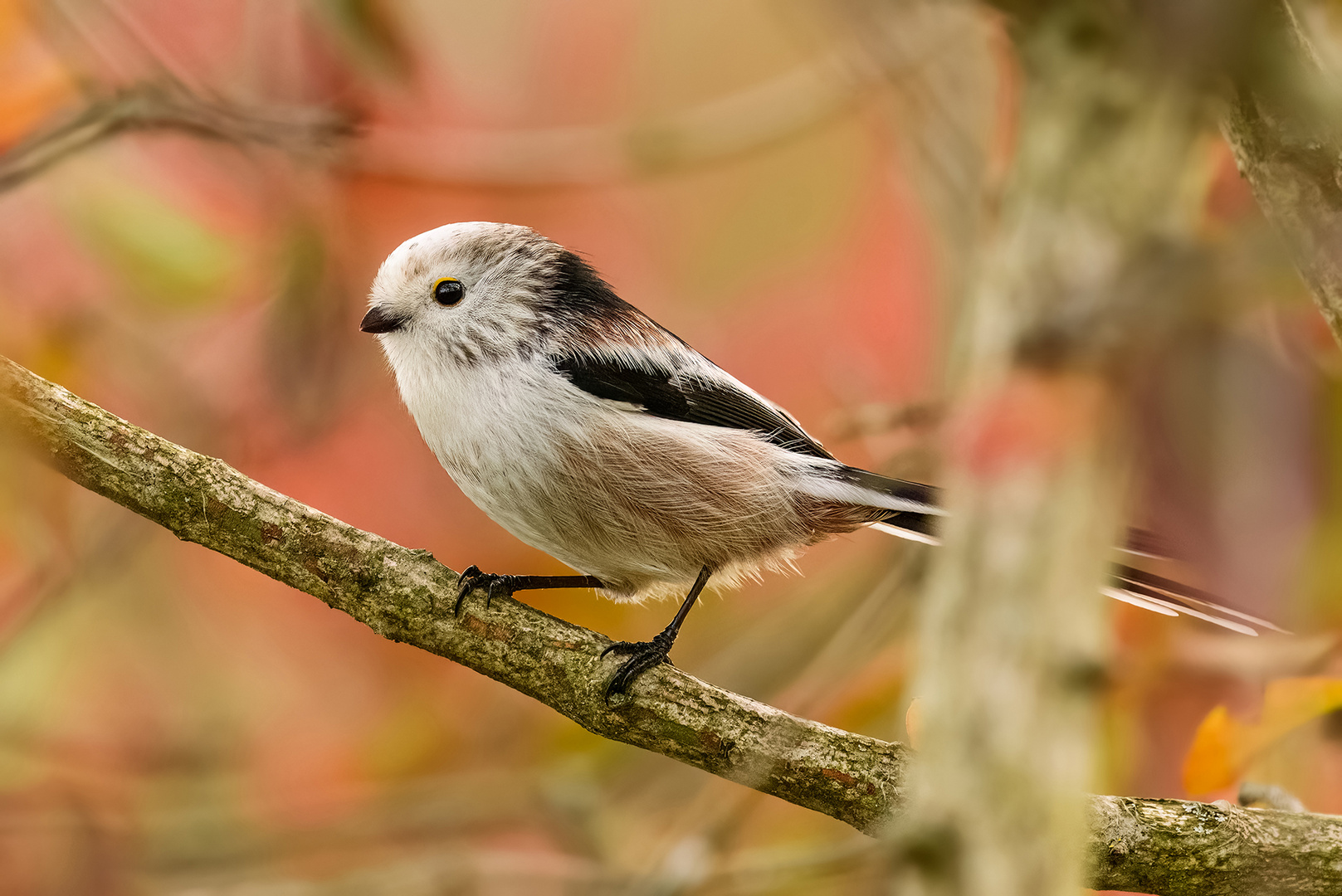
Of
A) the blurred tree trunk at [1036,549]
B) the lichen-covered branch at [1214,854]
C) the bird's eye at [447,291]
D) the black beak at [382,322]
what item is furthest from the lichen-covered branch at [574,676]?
the bird's eye at [447,291]

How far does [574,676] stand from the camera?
2.11 meters

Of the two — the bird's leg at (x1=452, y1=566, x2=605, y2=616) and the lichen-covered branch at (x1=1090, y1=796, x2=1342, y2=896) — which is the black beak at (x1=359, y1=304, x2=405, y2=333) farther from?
the lichen-covered branch at (x1=1090, y1=796, x2=1342, y2=896)

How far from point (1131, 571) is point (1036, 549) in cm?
77

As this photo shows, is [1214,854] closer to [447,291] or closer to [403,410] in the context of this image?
[447,291]

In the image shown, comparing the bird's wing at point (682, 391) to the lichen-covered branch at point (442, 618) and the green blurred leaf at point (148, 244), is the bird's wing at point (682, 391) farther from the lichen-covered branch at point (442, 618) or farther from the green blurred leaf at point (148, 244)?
the green blurred leaf at point (148, 244)

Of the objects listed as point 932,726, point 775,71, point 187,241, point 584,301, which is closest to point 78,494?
point 187,241

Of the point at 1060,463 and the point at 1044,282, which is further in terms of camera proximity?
the point at 1044,282

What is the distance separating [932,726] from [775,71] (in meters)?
4.58

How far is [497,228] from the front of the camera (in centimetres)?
282

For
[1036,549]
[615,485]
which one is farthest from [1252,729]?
[615,485]

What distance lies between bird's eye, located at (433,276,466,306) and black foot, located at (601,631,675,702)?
0.98 metres

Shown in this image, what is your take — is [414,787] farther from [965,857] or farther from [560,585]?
[965,857]

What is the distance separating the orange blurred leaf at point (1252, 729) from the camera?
5.69ft

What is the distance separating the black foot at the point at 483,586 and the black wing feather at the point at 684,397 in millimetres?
512
